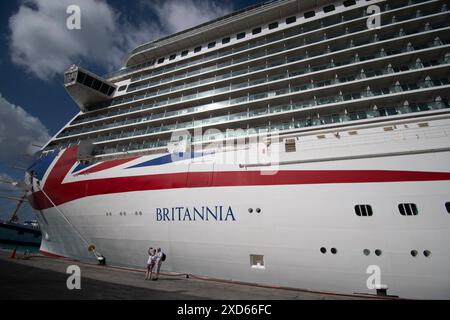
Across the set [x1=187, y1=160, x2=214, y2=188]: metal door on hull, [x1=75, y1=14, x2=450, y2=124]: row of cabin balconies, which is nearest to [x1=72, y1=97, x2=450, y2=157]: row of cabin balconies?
[x1=187, y1=160, x2=214, y2=188]: metal door on hull

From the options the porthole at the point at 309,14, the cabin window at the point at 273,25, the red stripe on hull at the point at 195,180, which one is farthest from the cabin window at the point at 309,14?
the red stripe on hull at the point at 195,180

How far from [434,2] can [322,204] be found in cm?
1354

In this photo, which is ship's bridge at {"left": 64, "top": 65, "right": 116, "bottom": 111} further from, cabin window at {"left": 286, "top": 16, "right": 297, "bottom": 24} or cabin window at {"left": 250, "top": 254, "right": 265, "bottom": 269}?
cabin window at {"left": 250, "top": 254, "right": 265, "bottom": 269}

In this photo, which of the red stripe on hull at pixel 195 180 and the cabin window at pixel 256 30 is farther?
the cabin window at pixel 256 30

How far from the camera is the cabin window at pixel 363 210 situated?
6.99 m

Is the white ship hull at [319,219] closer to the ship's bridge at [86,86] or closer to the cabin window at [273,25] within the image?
the cabin window at [273,25]

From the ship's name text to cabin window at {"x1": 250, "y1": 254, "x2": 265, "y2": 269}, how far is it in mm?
1426

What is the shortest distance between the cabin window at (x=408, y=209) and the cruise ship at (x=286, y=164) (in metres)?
0.04

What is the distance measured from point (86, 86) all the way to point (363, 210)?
20505 mm

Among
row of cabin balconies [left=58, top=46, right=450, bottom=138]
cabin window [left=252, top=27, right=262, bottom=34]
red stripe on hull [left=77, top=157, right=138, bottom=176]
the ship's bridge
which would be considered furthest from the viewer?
the ship's bridge

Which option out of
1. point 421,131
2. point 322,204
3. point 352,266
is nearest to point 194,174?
point 322,204

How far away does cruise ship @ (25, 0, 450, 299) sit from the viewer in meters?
6.83

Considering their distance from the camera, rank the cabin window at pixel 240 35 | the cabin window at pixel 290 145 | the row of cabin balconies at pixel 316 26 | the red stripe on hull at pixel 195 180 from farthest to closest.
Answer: the cabin window at pixel 240 35, the row of cabin balconies at pixel 316 26, the cabin window at pixel 290 145, the red stripe on hull at pixel 195 180
